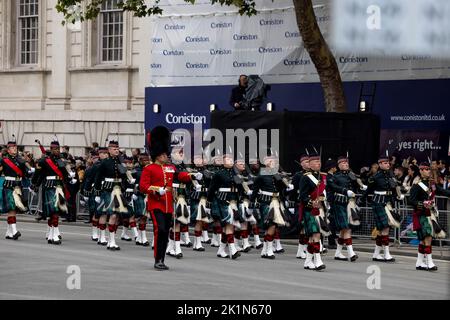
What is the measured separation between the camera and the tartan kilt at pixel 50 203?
892 inches

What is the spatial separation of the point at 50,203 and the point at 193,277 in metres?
6.15

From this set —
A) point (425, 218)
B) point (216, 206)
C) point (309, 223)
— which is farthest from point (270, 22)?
point (309, 223)

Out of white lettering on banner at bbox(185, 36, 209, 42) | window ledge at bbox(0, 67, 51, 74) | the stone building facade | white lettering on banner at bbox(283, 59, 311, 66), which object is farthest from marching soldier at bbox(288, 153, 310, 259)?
window ledge at bbox(0, 67, 51, 74)

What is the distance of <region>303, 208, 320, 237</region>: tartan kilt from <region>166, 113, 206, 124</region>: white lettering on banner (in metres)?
12.5

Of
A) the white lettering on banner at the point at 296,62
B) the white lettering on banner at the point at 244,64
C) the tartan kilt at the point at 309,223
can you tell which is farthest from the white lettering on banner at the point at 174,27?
the tartan kilt at the point at 309,223

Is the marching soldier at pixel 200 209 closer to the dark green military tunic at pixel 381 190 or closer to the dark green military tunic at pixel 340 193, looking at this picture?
the dark green military tunic at pixel 340 193

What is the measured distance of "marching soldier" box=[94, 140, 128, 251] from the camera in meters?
22.5

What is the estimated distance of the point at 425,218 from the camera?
1939cm

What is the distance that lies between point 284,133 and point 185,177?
545 cm

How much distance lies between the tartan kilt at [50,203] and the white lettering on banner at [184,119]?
29.5ft

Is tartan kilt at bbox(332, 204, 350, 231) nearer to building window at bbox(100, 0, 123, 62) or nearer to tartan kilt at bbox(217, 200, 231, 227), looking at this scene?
tartan kilt at bbox(217, 200, 231, 227)

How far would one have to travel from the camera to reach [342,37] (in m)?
29.0

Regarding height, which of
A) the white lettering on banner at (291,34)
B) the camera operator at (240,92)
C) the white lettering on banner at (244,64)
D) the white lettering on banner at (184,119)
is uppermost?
the white lettering on banner at (291,34)

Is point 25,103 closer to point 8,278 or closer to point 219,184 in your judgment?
point 219,184
